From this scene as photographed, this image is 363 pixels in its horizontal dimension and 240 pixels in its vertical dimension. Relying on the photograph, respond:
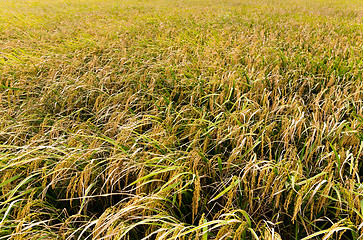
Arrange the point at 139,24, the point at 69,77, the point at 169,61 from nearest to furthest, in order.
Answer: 1. the point at 69,77
2. the point at 169,61
3. the point at 139,24

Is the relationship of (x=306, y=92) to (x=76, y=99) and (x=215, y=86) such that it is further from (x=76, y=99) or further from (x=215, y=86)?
(x=76, y=99)

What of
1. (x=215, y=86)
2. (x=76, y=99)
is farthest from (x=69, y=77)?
(x=215, y=86)

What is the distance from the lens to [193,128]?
167 centimetres

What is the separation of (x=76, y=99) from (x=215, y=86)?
1.46 meters

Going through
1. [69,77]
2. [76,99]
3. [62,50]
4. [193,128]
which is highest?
[62,50]

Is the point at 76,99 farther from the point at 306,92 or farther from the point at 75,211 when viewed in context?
the point at 306,92

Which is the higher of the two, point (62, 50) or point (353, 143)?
point (62, 50)

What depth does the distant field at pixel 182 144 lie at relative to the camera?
1.14m

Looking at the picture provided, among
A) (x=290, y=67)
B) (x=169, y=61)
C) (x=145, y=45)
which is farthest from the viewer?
(x=145, y=45)

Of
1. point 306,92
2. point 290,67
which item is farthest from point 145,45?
point 306,92

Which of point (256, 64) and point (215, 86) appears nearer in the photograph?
point (215, 86)

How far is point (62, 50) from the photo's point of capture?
3.61 metres

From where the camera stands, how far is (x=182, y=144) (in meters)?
1.81

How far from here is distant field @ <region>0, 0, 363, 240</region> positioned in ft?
3.74
